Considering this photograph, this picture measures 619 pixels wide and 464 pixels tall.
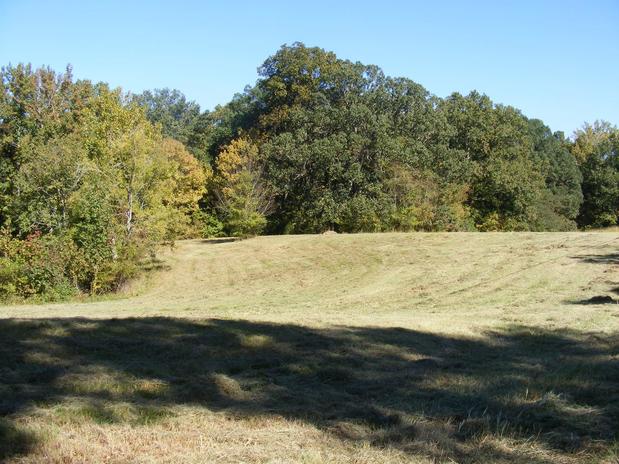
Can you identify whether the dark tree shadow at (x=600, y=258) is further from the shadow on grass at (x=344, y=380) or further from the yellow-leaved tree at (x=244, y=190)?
the yellow-leaved tree at (x=244, y=190)

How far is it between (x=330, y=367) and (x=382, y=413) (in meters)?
2.02

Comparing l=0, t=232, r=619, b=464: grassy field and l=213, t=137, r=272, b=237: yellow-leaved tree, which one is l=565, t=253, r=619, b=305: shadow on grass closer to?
l=0, t=232, r=619, b=464: grassy field

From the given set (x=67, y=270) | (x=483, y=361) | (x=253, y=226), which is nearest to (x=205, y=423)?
(x=483, y=361)

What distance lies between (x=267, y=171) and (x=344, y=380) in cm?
4397

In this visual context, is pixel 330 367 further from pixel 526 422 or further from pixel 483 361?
pixel 526 422

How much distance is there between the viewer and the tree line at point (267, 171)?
30.4 m

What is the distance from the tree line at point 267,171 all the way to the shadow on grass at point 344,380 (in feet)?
67.3

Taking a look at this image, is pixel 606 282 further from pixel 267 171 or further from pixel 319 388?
pixel 267 171

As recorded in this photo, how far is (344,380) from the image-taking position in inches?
278

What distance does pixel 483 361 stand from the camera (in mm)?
8289

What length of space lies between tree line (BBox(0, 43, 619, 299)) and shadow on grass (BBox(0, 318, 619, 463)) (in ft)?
67.3

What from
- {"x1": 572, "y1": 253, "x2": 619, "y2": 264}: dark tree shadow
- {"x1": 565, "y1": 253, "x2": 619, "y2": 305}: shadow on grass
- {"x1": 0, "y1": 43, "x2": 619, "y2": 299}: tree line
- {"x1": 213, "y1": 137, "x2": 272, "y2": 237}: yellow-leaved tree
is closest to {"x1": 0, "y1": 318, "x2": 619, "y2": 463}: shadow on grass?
{"x1": 565, "y1": 253, "x2": 619, "y2": 305}: shadow on grass

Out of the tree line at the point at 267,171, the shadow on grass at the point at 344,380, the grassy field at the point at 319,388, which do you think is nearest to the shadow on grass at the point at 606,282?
the grassy field at the point at 319,388

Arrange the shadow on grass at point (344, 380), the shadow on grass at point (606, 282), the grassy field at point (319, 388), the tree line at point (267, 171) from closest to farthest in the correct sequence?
the grassy field at point (319, 388) < the shadow on grass at point (344, 380) < the shadow on grass at point (606, 282) < the tree line at point (267, 171)
